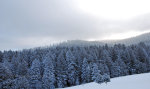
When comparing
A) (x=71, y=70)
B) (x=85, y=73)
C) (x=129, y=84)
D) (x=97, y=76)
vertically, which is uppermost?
(x=129, y=84)

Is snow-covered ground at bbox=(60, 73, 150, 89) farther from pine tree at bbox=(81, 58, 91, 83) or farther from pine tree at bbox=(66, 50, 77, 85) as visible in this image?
pine tree at bbox=(66, 50, 77, 85)

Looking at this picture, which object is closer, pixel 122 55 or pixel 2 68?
pixel 2 68

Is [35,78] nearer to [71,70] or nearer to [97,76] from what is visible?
[71,70]

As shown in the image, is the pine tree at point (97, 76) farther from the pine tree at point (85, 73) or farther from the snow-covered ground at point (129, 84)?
the pine tree at point (85, 73)

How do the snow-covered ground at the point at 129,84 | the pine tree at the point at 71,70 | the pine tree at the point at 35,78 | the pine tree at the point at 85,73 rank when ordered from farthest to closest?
the pine tree at the point at 71,70 < the pine tree at the point at 85,73 < the pine tree at the point at 35,78 < the snow-covered ground at the point at 129,84

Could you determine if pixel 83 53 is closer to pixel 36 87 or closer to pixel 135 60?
pixel 135 60

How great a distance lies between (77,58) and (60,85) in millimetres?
13132

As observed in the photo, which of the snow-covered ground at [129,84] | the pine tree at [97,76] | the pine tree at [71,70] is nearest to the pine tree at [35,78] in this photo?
the pine tree at [71,70]

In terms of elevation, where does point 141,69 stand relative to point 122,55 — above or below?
below

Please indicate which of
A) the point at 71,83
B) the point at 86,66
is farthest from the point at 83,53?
the point at 71,83

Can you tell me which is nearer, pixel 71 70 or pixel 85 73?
pixel 85 73

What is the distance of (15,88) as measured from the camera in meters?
24.6

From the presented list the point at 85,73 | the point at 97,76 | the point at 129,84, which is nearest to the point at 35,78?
the point at 85,73

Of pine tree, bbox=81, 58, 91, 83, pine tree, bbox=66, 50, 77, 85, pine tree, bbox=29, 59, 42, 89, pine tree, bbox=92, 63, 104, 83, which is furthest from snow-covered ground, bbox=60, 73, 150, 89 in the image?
pine tree, bbox=66, 50, 77, 85
